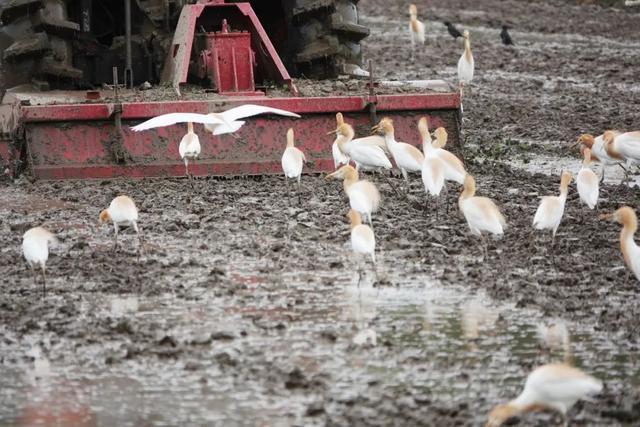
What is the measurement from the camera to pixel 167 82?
1301 cm

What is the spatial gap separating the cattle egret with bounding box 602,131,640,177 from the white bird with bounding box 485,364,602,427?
6.12m

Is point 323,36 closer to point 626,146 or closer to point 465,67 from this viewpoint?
point 626,146

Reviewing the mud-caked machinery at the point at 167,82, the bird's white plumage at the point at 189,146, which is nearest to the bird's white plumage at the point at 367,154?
the mud-caked machinery at the point at 167,82

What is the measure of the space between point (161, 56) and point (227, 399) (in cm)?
732

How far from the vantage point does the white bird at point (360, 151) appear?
37.4ft

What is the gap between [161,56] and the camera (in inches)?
530

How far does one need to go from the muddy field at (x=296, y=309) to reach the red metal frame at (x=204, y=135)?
0.15 meters

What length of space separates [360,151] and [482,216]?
7.25ft

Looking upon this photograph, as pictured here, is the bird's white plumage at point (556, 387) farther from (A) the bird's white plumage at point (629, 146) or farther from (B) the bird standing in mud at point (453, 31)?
(B) the bird standing in mud at point (453, 31)

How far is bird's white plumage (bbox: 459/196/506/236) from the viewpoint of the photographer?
929cm

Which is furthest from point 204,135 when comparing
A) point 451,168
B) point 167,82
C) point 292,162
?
point 451,168

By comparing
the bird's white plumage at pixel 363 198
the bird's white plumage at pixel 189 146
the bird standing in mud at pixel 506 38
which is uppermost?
the bird standing in mud at pixel 506 38

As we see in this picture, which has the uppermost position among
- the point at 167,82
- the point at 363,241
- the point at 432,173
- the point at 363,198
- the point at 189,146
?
the point at 167,82

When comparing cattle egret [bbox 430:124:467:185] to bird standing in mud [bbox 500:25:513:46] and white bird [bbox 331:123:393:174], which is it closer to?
white bird [bbox 331:123:393:174]
